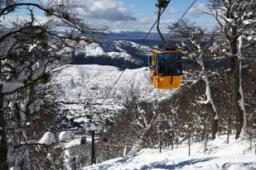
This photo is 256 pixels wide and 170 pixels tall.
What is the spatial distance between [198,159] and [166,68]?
12.3 ft

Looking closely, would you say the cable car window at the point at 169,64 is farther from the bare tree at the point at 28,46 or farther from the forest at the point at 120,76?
the bare tree at the point at 28,46

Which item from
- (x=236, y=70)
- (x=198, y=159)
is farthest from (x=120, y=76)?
(x=198, y=159)

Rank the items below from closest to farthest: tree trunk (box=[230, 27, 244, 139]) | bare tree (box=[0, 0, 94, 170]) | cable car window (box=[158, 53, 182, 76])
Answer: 1. bare tree (box=[0, 0, 94, 170])
2. cable car window (box=[158, 53, 182, 76])
3. tree trunk (box=[230, 27, 244, 139])

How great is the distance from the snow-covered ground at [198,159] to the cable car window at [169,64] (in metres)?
3.32

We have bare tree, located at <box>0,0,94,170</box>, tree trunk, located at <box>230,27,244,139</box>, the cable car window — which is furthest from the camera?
tree trunk, located at <box>230,27,244,139</box>

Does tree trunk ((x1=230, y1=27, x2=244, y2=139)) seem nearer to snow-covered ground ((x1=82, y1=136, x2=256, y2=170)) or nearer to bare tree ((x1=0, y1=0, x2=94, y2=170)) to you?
snow-covered ground ((x1=82, y1=136, x2=256, y2=170))

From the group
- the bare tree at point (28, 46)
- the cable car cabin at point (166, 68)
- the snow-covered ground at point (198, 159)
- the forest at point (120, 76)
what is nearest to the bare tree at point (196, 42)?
the forest at point (120, 76)

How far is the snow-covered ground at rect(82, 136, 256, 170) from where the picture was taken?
1439 centimetres

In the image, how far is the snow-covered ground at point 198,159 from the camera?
1439 cm

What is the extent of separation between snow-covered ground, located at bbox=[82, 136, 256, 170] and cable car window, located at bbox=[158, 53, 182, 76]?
3.32 m

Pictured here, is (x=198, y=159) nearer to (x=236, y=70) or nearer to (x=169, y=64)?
(x=169, y=64)

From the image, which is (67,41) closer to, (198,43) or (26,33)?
(26,33)

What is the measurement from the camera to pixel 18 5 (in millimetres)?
Answer: 14000

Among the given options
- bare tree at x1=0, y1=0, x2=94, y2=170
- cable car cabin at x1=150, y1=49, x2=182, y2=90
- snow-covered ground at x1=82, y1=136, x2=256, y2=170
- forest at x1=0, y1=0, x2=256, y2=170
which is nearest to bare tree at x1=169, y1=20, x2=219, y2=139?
forest at x1=0, y1=0, x2=256, y2=170
